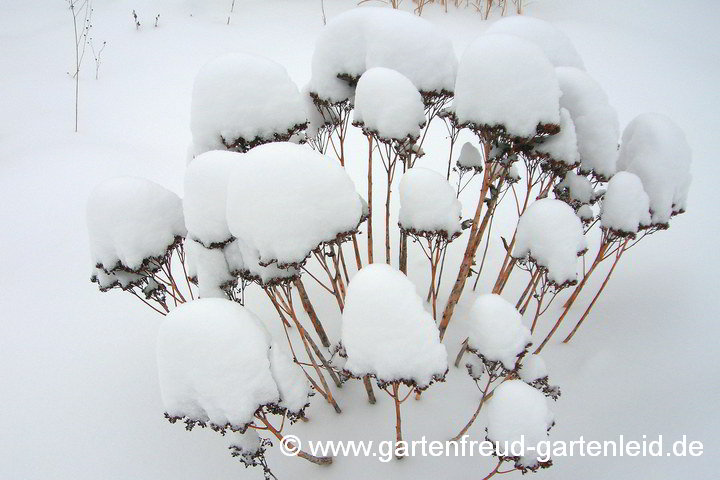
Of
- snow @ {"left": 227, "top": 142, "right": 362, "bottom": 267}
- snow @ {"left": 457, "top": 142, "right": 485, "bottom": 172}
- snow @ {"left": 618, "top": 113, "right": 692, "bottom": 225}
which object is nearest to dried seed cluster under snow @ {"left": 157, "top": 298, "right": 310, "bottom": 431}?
snow @ {"left": 227, "top": 142, "right": 362, "bottom": 267}

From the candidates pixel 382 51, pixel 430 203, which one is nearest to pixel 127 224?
pixel 430 203

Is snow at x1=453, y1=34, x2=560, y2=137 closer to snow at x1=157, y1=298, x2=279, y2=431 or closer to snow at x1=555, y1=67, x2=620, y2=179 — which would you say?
snow at x1=555, y1=67, x2=620, y2=179

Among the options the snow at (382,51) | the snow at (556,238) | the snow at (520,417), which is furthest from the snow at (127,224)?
the snow at (556,238)

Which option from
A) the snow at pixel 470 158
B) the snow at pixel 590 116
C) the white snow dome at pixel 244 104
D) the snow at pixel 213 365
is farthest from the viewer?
the snow at pixel 470 158

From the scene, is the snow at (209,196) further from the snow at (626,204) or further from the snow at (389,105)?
the snow at (626,204)

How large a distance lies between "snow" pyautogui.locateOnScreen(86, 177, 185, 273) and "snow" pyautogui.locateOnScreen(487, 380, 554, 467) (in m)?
1.69

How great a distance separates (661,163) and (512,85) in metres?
1.08

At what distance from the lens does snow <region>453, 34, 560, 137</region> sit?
188cm

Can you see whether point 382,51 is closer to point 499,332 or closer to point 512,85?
point 512,85

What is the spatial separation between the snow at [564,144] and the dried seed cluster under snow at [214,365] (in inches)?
65.3

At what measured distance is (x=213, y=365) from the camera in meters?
1.46

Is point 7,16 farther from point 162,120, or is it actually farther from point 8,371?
point 8,371

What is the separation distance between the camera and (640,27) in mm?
7434

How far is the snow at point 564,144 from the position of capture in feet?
6.69
